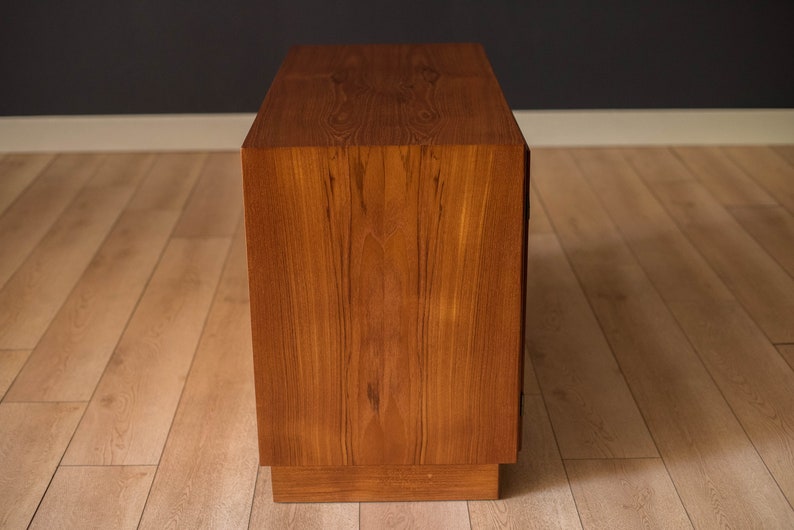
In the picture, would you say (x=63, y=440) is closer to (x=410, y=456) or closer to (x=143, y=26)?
(x=410, y=456)

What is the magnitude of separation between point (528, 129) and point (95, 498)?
7.54 ft

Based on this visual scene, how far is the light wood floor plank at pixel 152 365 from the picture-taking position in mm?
1906

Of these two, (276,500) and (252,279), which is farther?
(276,500)

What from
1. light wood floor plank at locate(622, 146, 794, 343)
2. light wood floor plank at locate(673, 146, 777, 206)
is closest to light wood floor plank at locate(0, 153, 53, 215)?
light wood floor plank at locate(622, 146, 794, 343)

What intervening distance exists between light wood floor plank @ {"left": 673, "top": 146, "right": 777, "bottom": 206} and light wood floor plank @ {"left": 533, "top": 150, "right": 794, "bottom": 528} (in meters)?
0.44

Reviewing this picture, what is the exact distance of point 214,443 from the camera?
1911mm

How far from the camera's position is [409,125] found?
1607 millimetres

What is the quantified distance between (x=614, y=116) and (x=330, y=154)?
7.60 ft

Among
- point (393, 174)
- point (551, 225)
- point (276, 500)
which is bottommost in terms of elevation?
A: point (551, 225)

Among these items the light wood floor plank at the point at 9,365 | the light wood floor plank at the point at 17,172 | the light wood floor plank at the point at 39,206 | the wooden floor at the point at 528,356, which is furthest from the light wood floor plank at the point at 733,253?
the light wood floor plank at the point at 17,172

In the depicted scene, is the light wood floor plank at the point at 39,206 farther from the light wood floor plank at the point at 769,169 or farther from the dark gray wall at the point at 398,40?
the light wood floor plank at the point at 769,169

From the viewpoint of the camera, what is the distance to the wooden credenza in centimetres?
151

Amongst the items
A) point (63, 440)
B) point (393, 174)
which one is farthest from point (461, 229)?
point (63, 440)

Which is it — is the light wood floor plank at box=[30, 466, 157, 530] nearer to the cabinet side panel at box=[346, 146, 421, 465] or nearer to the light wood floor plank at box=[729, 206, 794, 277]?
the cabinet side panel at box=[346, 146, 421, 465]
